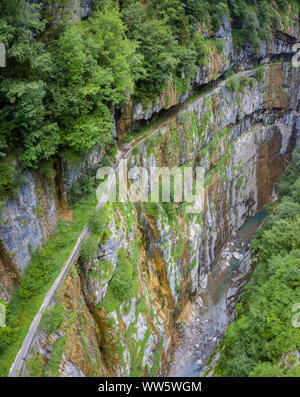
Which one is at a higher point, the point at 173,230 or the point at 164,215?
the point at 164,215

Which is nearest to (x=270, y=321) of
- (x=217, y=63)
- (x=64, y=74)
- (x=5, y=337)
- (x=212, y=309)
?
(x=212, y=309)

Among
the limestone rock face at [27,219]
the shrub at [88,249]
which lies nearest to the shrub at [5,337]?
the limestone rock face at [27,219]

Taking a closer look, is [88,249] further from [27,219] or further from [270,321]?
[270,321]

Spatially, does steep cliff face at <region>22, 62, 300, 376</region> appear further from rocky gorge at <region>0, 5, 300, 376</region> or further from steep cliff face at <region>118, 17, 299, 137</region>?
Result: steep cliff face at <region>118, 17, 299, 137</region>

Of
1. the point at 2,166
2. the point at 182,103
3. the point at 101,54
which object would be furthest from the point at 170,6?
the point at 2,166

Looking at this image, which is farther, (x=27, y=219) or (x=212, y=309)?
(x=212, y=309)

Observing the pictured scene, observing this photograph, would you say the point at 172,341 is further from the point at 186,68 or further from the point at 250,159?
the point at 250,159
